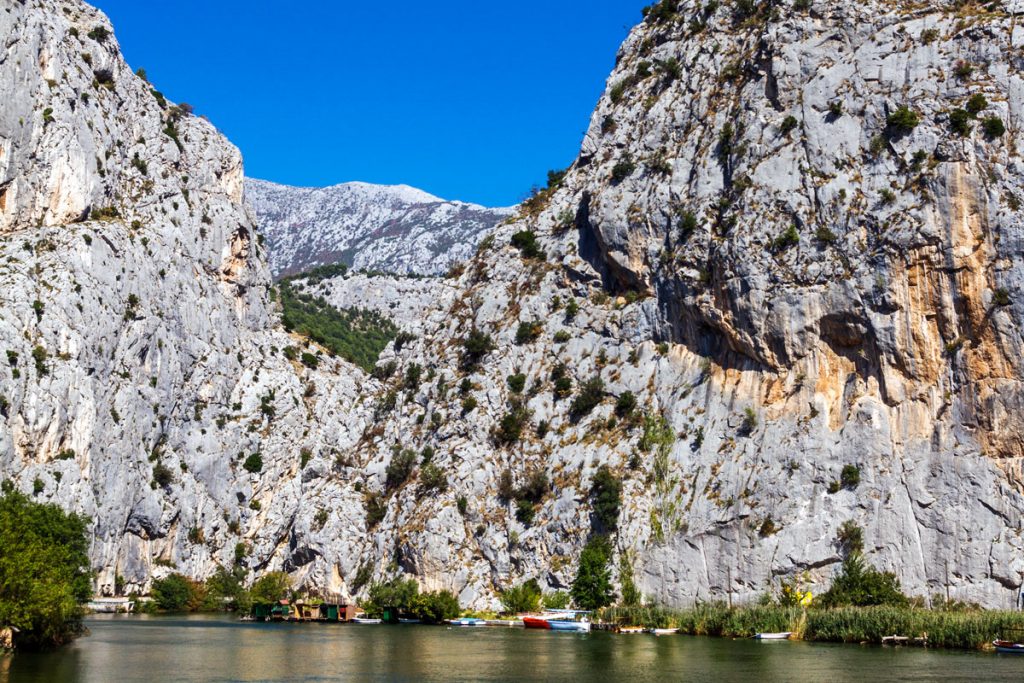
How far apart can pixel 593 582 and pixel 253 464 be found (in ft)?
153

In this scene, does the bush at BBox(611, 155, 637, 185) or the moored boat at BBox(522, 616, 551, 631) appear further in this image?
the bush at BBox(611, 155, 637, 185)

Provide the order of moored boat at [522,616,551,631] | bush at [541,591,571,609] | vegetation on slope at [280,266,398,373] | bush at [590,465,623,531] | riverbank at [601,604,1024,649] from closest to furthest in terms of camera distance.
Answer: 1. riverbank at [601,604,1024,649]
2. moored boat at [522,616,551,631]
3. bush at [541,591,571,609]
4. bush at [590,465,623,531]
5. vegetation on slope at [280,266,398,373]

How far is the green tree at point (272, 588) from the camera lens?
92.0 meters

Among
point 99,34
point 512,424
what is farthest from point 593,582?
point 99,34

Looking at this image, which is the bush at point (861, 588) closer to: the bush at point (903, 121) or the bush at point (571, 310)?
the bush at point (903, 121)

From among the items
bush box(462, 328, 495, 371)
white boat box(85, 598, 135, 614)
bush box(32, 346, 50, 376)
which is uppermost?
bush box(462, 328, 495, 371)

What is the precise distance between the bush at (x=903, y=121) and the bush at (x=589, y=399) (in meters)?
Result: 28.8

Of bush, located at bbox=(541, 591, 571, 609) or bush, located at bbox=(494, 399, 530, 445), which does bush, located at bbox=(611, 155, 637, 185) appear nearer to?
bush, located at bbox=(494, 399, 530, 445)

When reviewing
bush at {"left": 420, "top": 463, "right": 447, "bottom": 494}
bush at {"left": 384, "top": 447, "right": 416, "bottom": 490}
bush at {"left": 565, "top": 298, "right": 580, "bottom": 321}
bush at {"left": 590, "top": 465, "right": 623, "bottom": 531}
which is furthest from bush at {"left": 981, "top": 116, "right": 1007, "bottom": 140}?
bush at {"left": 384, "top": 447, "right": 416, "bottom": 490}

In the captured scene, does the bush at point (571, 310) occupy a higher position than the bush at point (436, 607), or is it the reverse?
the bush at point (571, 310)

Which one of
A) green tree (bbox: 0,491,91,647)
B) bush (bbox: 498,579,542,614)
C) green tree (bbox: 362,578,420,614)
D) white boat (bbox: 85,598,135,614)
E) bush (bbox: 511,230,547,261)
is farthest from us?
bush (bbox: 511,230,547,261)

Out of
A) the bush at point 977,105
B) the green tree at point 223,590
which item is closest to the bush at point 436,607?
the green tree at point 223,590

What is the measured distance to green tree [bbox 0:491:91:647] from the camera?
43719 millimetres

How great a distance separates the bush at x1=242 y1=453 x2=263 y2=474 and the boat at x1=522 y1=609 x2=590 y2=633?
42.9 metres
